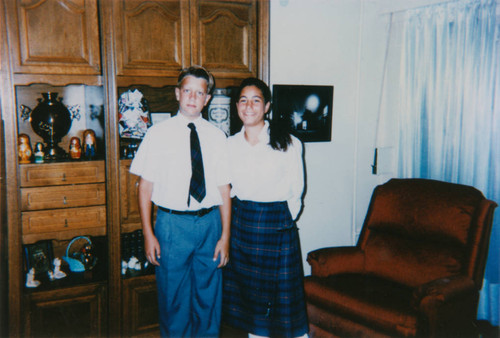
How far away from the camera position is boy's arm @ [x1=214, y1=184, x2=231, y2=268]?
208cm

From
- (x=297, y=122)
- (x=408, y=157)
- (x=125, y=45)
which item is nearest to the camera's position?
(x=125, y=45)

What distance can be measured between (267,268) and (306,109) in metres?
1.31

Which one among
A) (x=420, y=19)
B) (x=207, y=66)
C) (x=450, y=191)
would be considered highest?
(x=420, y=19)

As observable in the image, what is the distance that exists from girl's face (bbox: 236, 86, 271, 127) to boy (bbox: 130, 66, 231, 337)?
0.62ft

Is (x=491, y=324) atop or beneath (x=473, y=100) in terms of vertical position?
beneath

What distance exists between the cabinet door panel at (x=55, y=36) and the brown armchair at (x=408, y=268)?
181 cm

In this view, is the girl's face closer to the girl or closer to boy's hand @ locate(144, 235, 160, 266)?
the girl

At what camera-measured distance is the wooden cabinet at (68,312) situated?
2199 millimetres

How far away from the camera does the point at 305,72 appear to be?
2893 mm

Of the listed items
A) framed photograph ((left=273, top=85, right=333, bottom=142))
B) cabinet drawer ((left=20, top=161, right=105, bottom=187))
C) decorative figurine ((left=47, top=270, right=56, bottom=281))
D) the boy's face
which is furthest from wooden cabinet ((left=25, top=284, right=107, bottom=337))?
framed photograph ((left=273, top=85, right=333, bottom=142))

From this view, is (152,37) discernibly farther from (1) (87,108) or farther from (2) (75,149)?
(2) (75,149)

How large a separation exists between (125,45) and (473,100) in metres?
2.27

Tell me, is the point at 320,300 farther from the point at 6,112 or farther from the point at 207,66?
the point at 6,112

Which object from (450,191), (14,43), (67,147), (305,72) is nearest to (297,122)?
(305,72)
